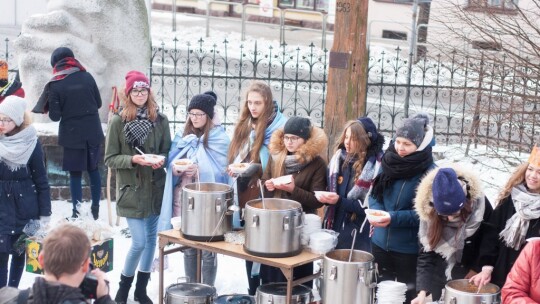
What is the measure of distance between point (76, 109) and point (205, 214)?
10.1 ft

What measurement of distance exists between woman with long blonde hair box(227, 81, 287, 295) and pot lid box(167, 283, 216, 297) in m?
0.53

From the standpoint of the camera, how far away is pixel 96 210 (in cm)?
930

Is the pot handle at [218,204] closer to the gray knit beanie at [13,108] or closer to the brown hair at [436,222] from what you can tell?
the brown hair at [436,222]

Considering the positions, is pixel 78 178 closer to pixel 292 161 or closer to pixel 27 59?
pixel 27 59

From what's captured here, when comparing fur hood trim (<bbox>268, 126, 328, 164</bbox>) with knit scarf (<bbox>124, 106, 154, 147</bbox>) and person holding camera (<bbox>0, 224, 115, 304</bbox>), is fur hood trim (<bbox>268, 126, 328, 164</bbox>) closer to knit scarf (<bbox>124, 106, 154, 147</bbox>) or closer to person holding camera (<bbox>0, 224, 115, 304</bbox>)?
knit scarf (<bbox>124, 106, 154, 147</bbox>)

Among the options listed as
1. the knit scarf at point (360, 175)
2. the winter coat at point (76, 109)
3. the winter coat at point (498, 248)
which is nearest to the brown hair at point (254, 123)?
the knit scarf at point (360, 175)

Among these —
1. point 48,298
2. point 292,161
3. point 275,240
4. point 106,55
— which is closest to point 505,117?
point 292,161

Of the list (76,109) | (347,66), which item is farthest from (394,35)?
(76,109)

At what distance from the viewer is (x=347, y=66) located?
8711mm

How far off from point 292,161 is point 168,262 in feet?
6.84

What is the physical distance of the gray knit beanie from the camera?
6.46 metres

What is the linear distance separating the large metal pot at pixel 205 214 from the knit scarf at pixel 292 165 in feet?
1.57

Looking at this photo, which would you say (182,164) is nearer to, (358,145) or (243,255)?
(243,255)

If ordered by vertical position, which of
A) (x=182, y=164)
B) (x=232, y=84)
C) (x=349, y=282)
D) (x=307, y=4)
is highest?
(x=307, y=4)
